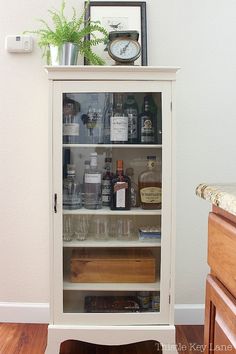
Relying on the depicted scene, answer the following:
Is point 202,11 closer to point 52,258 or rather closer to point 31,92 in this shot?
point 31,92

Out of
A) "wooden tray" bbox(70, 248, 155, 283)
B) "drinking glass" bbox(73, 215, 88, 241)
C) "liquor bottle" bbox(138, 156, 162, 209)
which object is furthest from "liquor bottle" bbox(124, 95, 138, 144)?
"wooden tray" bbox(70, 248, 155, 283)

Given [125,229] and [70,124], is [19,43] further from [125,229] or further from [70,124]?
[125,229]

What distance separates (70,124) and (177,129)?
25.2 inches

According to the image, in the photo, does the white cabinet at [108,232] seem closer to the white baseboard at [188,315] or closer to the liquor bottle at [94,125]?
the liquor bottle at [94,125]

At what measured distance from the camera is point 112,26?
183cm

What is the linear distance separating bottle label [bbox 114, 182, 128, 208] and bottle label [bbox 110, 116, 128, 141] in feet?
0.75

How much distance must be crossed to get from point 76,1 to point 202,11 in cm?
71

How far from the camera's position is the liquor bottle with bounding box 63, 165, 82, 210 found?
1589 mm

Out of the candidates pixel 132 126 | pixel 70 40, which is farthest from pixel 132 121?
pixel 70 40

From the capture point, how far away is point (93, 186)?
5.47 ft

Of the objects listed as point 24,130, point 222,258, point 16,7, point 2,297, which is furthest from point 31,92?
point 222,258

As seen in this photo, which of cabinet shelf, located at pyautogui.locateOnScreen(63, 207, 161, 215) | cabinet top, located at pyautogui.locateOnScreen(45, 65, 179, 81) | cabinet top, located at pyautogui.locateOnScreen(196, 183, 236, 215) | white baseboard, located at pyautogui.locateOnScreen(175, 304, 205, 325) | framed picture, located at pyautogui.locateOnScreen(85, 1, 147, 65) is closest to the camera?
cabinet top, located at pyautogui.locateOnScreen(196, 183, 236, 215)

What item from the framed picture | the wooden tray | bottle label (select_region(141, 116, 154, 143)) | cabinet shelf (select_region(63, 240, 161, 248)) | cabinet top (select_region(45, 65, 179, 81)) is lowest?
the wooden tray

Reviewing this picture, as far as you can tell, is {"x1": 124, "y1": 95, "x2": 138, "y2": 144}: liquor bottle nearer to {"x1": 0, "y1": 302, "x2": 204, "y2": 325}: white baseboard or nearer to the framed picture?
the framed picture
